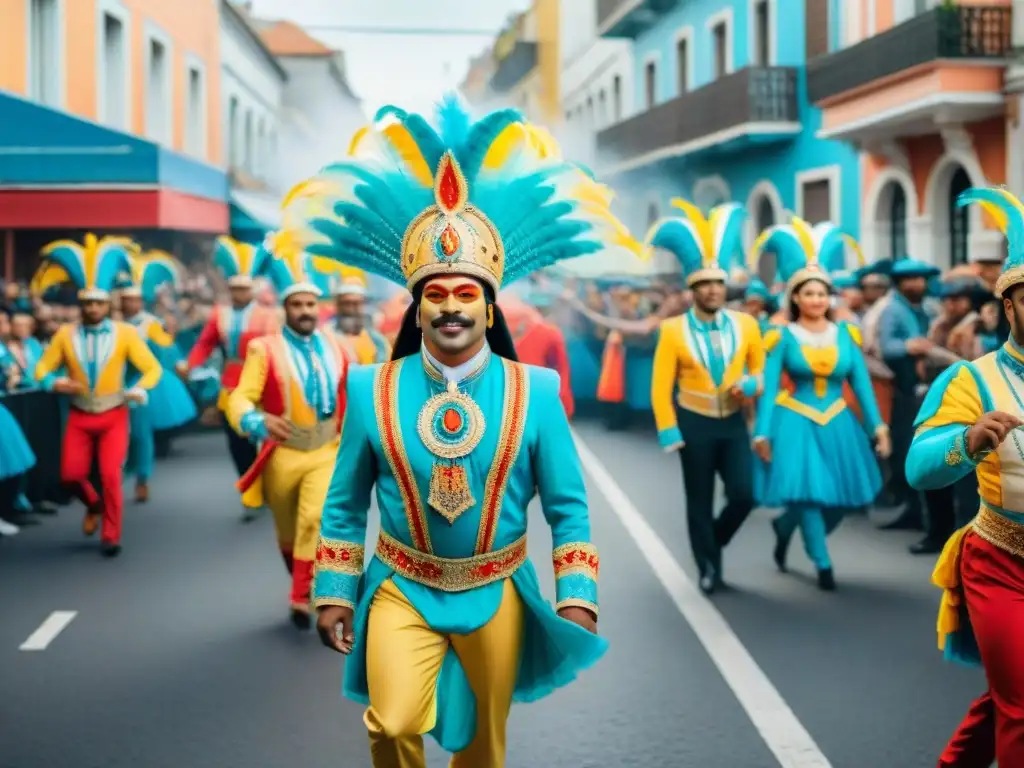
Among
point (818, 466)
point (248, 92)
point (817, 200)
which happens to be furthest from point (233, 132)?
point (818, 466)

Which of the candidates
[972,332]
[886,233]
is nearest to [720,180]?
[886,233]

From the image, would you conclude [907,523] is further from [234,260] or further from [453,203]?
[453,203]

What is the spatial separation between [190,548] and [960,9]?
1320 cm

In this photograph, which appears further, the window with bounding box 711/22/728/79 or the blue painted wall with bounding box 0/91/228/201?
the window with bounding box 711/22/728/79

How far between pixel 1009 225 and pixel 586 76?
48.0 m

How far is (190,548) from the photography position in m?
11.0

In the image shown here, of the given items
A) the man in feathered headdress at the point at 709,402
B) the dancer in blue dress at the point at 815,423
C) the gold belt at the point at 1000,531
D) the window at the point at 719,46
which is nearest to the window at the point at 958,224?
the window at the point at 719,46

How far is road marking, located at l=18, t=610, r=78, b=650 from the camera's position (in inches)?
316

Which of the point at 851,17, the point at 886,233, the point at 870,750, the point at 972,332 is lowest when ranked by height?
the point at 870,750

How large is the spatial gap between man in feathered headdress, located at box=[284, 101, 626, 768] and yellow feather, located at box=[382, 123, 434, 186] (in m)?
0.05

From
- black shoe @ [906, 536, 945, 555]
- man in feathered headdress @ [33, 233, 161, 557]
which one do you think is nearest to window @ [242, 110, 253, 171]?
man in feathered headdress @ [33, 233, 161, 557]

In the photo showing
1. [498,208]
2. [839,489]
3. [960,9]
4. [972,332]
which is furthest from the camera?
[960,9]

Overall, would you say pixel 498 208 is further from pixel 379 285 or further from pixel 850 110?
pixel 379 285

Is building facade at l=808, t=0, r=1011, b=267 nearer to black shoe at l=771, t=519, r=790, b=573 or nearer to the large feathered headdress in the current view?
black shoe at l=771, t=519, r=790, b=573
